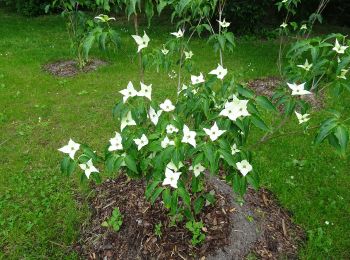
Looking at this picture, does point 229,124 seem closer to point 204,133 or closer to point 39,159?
point 204,133

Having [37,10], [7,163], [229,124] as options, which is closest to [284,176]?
[229,124]

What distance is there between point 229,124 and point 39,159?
108 inches

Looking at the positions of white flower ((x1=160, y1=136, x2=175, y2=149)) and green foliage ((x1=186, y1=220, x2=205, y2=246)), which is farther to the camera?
green foliage ((x1=186, y1=220, x2=205, y2=246))

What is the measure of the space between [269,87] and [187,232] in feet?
11.6

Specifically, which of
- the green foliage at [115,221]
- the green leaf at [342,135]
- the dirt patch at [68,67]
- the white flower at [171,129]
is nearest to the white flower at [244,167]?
the white flower at [171,129]

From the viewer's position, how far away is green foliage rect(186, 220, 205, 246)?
2.68m

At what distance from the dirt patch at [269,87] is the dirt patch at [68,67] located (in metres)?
2.71

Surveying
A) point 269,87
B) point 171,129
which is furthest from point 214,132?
point 269,87

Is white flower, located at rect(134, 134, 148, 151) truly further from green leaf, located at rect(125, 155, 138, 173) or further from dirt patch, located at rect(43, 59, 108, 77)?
dirt patch, located at rect(43, 59, 108, 77)

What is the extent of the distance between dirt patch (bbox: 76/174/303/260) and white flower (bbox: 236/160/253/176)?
2.64 ft

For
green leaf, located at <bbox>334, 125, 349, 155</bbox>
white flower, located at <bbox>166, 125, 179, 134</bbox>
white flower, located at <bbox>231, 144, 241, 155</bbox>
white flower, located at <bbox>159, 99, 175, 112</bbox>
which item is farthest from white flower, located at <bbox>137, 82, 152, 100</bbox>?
green leaf, located at <bbox>334, 125, 349, 155</bbox>

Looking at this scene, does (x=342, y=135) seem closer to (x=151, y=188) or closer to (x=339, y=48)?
(x=339, y=48)

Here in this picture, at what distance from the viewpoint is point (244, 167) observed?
217 centimetres

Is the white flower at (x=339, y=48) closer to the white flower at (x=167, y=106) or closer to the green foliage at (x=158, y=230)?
the white flower at (x=167, y=106)
